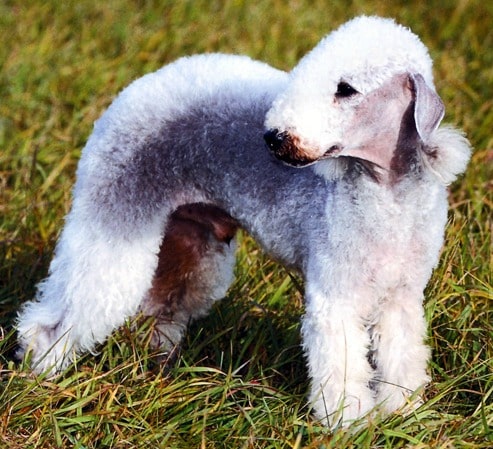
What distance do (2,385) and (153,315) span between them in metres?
0.89

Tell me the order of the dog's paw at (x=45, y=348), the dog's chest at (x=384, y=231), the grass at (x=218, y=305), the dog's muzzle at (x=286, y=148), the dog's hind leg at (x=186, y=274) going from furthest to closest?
the dog's hind leg at (x=186, y=274) → the dog's paw at (x=45, y=348) → the grass at (x=218, y=305) → the dog's chest at (x=384, y=231) → the dog's muzzle at (x=286, y=148)

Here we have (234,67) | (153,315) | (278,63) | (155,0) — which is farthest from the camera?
(155,0)

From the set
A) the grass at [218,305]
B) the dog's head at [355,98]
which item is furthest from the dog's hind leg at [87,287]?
the dog's head at [355,98]

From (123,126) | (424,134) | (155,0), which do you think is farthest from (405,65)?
(155,0)

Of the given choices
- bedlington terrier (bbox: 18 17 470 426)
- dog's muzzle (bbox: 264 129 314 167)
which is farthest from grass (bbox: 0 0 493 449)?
dog's muzzle (bbox: 264 129 314 167)

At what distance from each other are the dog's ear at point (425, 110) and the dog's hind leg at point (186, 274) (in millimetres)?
1290

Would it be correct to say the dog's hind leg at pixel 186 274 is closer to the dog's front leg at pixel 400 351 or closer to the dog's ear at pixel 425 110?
the dog's front leg at pixel 400 351

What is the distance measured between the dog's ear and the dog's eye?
0.22 metres

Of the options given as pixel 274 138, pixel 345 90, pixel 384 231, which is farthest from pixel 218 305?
pixel 345 90

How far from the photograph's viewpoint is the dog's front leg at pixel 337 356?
418 centimetres

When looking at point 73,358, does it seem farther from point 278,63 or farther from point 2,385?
point 278,63

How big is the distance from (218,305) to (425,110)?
5.85 ft

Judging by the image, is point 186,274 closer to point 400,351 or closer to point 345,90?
point 400,351

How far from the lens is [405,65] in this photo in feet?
13.0
